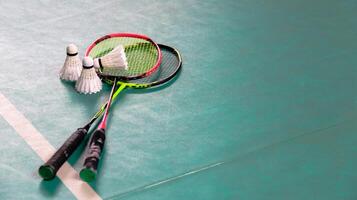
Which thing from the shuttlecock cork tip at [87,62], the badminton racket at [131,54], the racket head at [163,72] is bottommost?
the racket head at [163,72]

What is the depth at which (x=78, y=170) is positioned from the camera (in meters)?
3.30

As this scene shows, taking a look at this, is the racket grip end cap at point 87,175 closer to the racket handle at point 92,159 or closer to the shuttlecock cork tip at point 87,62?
the racket handle at point 92,159

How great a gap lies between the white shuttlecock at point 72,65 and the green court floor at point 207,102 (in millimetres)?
67

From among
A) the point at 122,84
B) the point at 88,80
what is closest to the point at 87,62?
the point at 88,80

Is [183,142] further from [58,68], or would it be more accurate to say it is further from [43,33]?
[43,33]

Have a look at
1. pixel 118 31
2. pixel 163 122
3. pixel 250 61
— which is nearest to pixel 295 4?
pixel 250 61

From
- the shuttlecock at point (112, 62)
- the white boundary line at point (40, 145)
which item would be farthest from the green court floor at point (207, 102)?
the shuttlecock at point (112, 62)

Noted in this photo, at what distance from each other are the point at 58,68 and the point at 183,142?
102cm

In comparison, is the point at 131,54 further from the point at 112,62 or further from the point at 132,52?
the point at 112,62

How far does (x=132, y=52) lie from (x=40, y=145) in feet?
3.11

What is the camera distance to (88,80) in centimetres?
378

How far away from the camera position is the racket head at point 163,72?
12.6 ft

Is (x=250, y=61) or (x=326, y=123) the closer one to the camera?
(x=326, y=123)

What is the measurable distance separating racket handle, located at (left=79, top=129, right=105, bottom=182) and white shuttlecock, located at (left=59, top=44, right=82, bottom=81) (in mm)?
652
